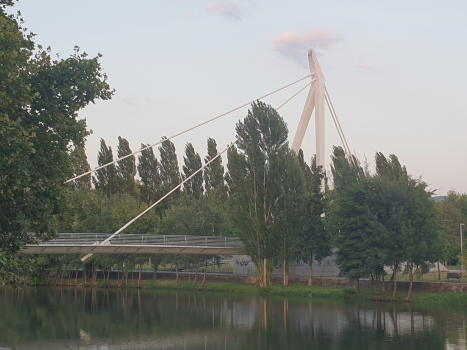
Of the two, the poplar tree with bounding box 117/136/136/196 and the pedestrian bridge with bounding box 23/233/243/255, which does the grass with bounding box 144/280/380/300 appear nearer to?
the pedestrian bridge with bounding box 23/233/243/255

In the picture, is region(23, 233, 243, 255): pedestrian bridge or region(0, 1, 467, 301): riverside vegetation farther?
region(23, 233, 243, 255): pedestrian bridge

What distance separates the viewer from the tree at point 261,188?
36875 mm

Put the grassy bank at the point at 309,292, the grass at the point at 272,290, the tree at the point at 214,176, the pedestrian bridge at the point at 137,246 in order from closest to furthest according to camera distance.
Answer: the grassy bank at the point at 309,292, the pedestrian bridge at the point at 137,246, the grass at the point at 272,290, the tree at the point at 214,176

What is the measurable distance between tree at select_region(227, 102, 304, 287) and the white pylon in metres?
1.09

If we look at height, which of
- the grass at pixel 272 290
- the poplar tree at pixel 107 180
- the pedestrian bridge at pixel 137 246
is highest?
the poplar tree at pixel 107 180

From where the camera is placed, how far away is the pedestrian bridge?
1303 inches

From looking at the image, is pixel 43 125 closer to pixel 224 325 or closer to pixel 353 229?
pixel 224 325

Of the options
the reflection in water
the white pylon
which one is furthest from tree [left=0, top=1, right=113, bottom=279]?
the white pylon

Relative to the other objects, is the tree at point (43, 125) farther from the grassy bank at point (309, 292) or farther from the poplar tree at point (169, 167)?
the poplar tree at point (169, 167)

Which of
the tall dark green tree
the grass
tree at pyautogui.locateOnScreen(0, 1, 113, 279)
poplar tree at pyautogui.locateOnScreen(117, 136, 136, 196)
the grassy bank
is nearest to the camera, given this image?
tree at pyautogui.locateOnScreen(0, 1, 113, 279)

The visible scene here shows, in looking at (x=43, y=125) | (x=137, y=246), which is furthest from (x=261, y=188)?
(x=43, y=125)

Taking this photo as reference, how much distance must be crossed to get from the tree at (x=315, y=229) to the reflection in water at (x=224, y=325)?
4441mm

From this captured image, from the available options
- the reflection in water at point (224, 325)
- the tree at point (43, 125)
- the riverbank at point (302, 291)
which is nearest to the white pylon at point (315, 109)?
the riverbank at point (302, 291)

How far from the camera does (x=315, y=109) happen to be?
129ft
